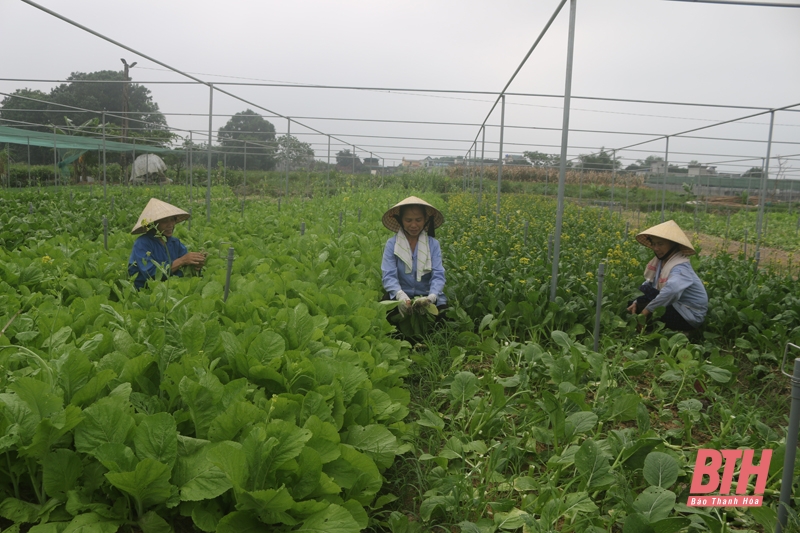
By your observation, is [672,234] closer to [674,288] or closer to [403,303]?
[674,288]

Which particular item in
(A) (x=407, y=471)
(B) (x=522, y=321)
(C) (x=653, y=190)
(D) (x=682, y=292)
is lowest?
(A) (x=407, y=471)

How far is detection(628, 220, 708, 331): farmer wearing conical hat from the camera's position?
4422mm

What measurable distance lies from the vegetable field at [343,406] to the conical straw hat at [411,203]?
14.5 inches

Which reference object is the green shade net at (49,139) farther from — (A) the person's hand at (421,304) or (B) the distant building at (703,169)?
(B) the distant building at (703,169)

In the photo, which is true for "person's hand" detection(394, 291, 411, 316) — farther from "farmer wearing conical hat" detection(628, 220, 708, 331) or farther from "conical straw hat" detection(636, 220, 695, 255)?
"conical straw hat" detection(636, 220, 695, 255)

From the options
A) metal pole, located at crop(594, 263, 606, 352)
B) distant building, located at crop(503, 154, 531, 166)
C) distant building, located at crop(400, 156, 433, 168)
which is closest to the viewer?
metal pole, located at crop(594, 263, 606, 352)

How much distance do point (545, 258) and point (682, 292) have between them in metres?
1.49

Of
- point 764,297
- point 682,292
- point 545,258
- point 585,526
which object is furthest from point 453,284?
point 585,526

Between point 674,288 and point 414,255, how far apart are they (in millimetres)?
1952

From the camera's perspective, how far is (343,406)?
1918 millimetres

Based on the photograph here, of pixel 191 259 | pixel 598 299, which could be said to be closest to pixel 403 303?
pixel 598 299

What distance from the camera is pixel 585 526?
82.2 inches

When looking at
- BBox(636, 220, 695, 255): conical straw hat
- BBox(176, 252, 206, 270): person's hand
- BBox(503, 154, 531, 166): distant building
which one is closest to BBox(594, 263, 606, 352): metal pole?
BBox(636, 220, 695, 255): conical straw hat

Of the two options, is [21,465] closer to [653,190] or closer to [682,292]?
[682,292]
